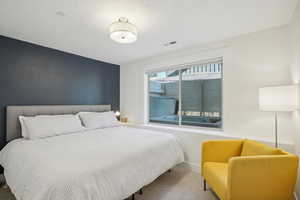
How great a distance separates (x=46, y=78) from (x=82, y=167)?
2.42 metres

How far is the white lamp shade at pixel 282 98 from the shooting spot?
68.7 inches

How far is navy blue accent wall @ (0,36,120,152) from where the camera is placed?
8.43 feet

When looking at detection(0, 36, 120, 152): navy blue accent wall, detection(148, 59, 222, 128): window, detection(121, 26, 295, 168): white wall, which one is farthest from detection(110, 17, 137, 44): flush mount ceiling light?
detection(0, 36, 120, 152): navy blue accent wall

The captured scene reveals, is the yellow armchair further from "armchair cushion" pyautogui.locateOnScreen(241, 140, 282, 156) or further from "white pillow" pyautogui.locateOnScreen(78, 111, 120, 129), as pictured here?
"white pillow" pyautogui.locateOnScreen(78, 111, 120, 129)

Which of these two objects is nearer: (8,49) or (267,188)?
(267,188)

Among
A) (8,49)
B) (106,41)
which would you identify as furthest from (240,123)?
(8,49)

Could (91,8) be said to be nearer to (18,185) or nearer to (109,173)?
(109,173)

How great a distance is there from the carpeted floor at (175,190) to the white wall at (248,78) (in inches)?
16.9

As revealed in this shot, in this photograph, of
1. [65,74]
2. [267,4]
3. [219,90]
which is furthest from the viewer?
[65,74]

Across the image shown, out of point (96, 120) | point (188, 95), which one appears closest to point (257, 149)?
point (188, 95)

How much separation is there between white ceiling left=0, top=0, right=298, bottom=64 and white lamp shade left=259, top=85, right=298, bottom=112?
966 millimetres

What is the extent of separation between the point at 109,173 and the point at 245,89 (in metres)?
2.37

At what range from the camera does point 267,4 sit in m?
1.76

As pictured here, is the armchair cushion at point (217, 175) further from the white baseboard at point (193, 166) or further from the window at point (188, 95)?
the window at point (188, 95)
